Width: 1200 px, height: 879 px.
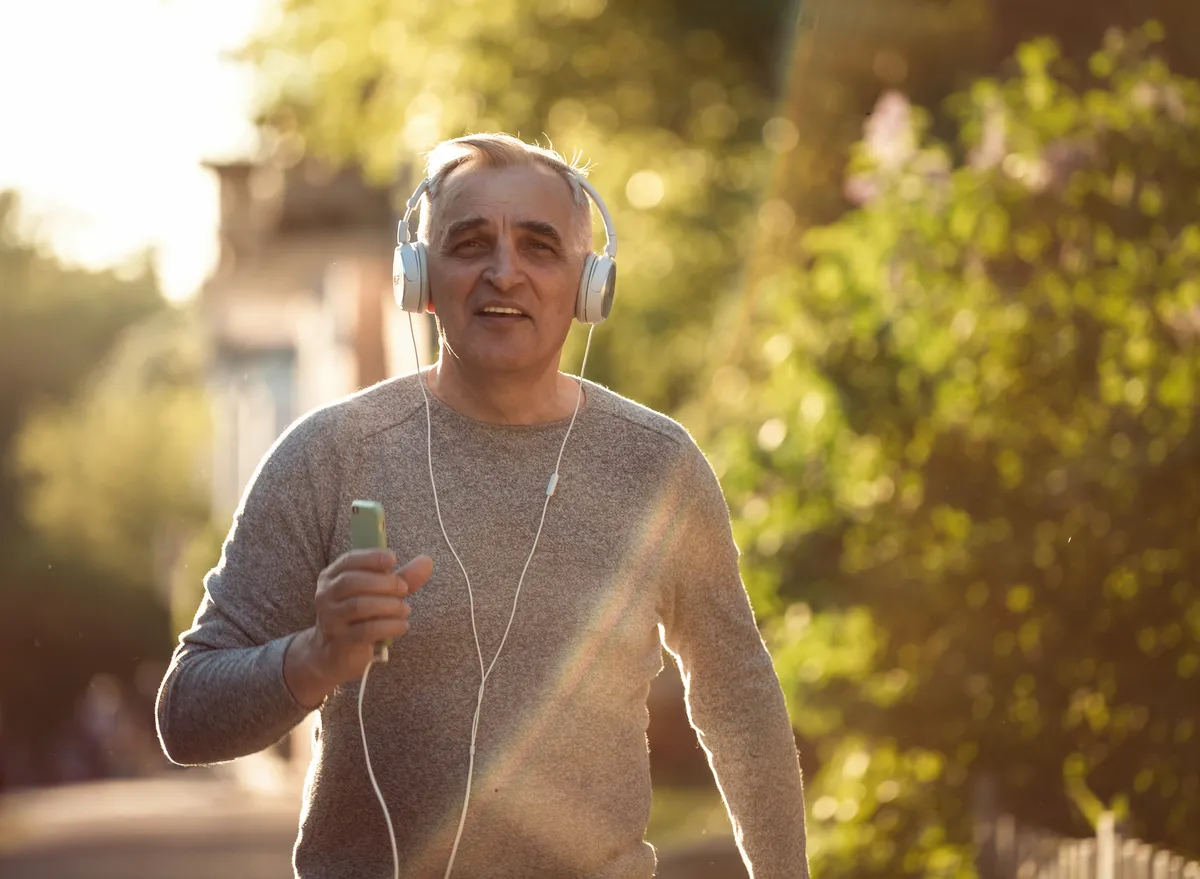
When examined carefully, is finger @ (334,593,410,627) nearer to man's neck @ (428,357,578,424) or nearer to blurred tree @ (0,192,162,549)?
man's neck @ (428,357,578,424)

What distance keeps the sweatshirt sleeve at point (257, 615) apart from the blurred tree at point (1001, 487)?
3.48m

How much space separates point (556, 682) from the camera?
312 cm

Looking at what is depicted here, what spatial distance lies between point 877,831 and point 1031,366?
5.49 ft

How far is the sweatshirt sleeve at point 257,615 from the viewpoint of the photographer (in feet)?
9.45

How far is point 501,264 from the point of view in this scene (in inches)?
126


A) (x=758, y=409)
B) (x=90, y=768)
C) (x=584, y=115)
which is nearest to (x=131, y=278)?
(x=90, y=768)

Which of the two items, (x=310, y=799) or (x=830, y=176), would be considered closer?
(x=310, y=799)

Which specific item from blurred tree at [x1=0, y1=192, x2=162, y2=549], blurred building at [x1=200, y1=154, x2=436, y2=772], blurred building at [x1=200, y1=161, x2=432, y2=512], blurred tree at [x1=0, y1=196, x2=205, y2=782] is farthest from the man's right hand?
blurred tree at [x1=0, y1=192, x2=162, y2=549]

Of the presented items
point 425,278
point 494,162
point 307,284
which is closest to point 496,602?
point 425,278

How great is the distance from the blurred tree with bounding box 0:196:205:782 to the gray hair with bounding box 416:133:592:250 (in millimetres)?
48615

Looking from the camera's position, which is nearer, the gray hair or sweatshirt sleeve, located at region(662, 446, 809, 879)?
the gray hair

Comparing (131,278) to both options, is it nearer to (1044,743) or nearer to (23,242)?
(23,242)

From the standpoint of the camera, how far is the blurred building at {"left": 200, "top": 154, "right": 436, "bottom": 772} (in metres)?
21.7

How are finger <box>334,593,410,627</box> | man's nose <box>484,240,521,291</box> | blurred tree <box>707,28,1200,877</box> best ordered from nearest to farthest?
finger <box>334,593,410,627</box>
man's nose <box>484,240,521,291</box>
blurred tree <box>707,28,1200,877</box>
